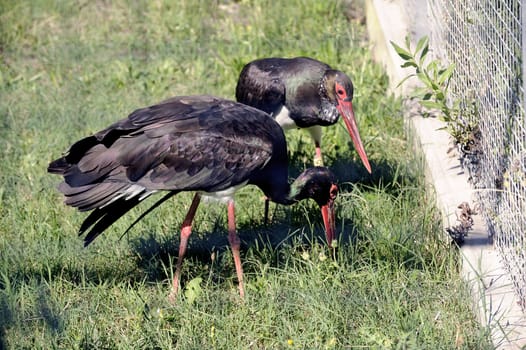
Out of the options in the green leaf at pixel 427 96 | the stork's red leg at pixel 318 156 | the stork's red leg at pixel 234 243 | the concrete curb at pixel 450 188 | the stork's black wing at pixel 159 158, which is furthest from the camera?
the stork's red leg at pixel 318 156

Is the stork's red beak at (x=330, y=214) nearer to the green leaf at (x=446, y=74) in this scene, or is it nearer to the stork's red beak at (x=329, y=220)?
the stork's red beak at (x=329, y=220)

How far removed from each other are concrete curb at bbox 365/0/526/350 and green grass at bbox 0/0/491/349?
9cm

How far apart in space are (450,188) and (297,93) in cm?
120

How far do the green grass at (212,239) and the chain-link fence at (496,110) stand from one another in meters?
0.31

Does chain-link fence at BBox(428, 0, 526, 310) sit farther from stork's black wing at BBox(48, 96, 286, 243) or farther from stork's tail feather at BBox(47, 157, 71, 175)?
stork's tail feather at BBox(47, 157, 71, 175)

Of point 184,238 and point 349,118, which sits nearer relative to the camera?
point 184,238

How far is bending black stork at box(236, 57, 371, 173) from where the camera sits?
5758mm

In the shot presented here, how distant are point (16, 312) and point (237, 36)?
4257 millimetres

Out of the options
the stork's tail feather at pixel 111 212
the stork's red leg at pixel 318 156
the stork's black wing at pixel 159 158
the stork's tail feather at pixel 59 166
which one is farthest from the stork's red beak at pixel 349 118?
the stork's tail feather at pixel 59 166

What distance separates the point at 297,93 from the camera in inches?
229

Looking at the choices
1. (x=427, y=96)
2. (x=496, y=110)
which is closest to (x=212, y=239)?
(x=427, y=96)

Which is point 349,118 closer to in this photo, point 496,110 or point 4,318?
point 496,110

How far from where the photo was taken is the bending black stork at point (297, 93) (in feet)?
18.9

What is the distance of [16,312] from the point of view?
4.32m
